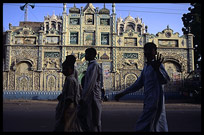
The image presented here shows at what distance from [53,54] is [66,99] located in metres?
18.7

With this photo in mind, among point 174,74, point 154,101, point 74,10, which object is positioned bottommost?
point 174,74

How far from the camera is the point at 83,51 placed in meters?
21.5

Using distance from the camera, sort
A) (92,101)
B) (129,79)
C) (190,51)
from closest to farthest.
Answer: (92,101)
(129,79)
(190,51)

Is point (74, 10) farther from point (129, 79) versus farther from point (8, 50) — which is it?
point (129, 79)

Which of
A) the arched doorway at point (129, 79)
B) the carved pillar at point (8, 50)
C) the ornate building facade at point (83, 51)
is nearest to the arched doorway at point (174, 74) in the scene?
the ornate building facade at point (83, 51)

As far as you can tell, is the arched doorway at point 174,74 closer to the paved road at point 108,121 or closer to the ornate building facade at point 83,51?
the ornate building facade at point 83,51

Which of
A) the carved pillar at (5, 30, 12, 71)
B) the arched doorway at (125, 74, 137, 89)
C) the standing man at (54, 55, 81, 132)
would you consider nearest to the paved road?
the standing man at (54, 55, 81, 132)

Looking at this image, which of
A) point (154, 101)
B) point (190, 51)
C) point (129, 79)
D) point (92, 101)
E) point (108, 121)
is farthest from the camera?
point (190, 51)

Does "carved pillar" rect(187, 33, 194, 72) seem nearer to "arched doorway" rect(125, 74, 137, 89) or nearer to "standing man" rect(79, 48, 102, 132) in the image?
"arched doorway" rect(125, 74, 137, 89)

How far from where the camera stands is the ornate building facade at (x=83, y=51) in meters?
20.8

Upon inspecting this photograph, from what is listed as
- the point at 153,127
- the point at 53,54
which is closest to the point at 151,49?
the point at 153,127

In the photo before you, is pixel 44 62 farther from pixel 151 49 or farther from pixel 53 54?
pixel 151 49

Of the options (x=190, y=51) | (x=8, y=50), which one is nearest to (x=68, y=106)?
(x=8, y=50)

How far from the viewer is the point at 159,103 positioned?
134 inches
